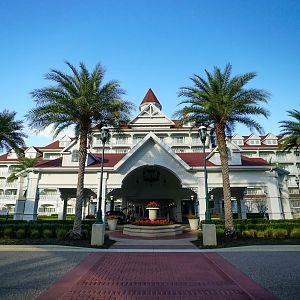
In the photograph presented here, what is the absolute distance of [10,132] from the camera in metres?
25.0

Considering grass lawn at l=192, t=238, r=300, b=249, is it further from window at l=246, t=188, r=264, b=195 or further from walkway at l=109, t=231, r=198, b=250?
window at l=246, t=188, r=264, b=195

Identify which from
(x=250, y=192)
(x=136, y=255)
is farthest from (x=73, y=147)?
(x=250, y=192)

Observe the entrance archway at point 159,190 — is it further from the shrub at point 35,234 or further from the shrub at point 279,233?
the shrub at point 35,234

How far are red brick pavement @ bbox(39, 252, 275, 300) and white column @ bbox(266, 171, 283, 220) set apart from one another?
1503cm

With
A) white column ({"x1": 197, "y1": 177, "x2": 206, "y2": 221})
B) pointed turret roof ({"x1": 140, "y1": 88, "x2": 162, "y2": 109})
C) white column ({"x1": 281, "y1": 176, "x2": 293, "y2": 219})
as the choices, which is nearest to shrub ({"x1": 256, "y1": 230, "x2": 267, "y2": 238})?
white column ({"x1": 197, "y1": 177, "x2": 206, "y2": 221})

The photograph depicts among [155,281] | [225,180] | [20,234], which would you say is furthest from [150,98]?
[155,281]

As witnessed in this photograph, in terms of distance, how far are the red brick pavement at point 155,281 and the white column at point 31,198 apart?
47.6 feet

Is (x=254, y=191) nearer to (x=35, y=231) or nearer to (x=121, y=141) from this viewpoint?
(x=121, y=141)

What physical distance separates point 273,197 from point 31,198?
22781mm

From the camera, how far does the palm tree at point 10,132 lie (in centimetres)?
2436

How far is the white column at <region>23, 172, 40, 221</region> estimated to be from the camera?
21.8 metres

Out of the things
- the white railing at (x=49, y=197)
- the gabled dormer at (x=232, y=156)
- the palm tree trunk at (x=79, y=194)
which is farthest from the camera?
the white railing at (x=49, y=197)

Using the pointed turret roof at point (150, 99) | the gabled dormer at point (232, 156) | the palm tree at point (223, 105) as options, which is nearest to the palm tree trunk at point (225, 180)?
the palm tree at point (223, 105)

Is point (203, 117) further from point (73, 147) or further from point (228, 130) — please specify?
point (73, 147)
